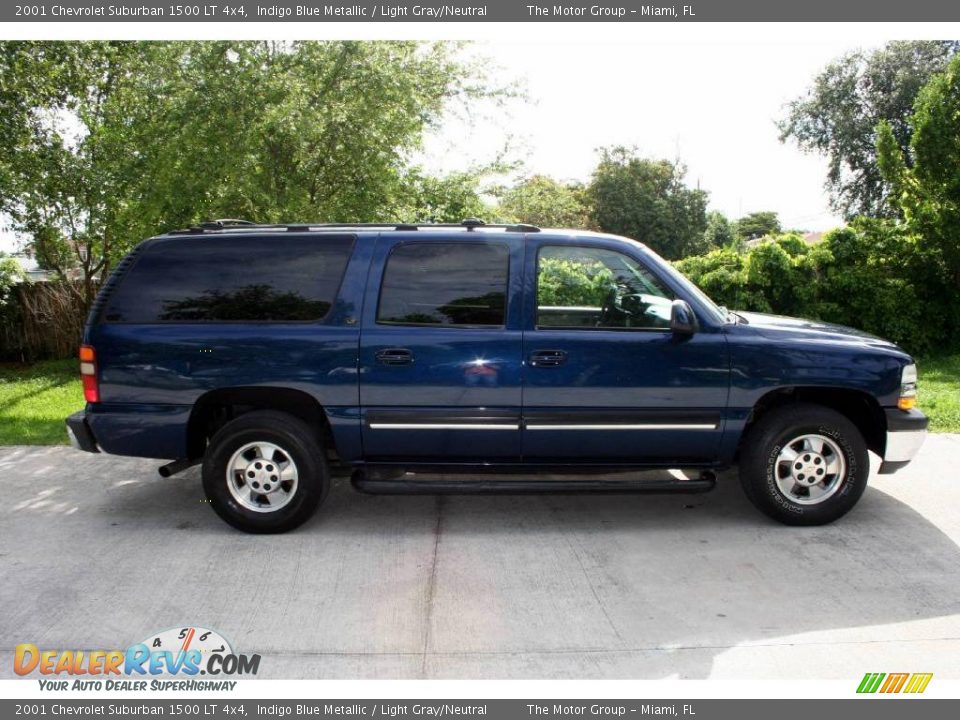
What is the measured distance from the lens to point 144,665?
3.55 meters

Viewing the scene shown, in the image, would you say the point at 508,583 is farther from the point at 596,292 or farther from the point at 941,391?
the point at 941,391

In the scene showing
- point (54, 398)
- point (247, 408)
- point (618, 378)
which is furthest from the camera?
point (54, 398)

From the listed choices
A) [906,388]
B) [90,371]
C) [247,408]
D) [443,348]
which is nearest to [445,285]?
[443,348]

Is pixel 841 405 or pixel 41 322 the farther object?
pixel 41 322

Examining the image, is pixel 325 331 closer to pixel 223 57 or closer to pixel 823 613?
pixel 823 613

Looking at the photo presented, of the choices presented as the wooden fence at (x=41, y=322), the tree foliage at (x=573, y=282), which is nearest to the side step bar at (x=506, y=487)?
the tree foliage at (x=573, y=282)

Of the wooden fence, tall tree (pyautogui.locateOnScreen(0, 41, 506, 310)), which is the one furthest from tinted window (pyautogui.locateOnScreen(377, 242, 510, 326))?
the wooden fence

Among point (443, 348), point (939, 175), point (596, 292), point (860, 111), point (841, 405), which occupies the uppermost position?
point (860, 111)

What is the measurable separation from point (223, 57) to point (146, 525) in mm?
5940

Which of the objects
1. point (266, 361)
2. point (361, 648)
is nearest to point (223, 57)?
point (266, 361)

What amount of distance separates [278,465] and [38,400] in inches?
269

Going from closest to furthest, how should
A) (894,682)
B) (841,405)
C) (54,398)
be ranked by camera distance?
(894,682)
(841,405)
(54,398)

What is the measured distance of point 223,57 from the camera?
29.6 ft

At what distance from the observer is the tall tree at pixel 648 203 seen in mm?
35531
